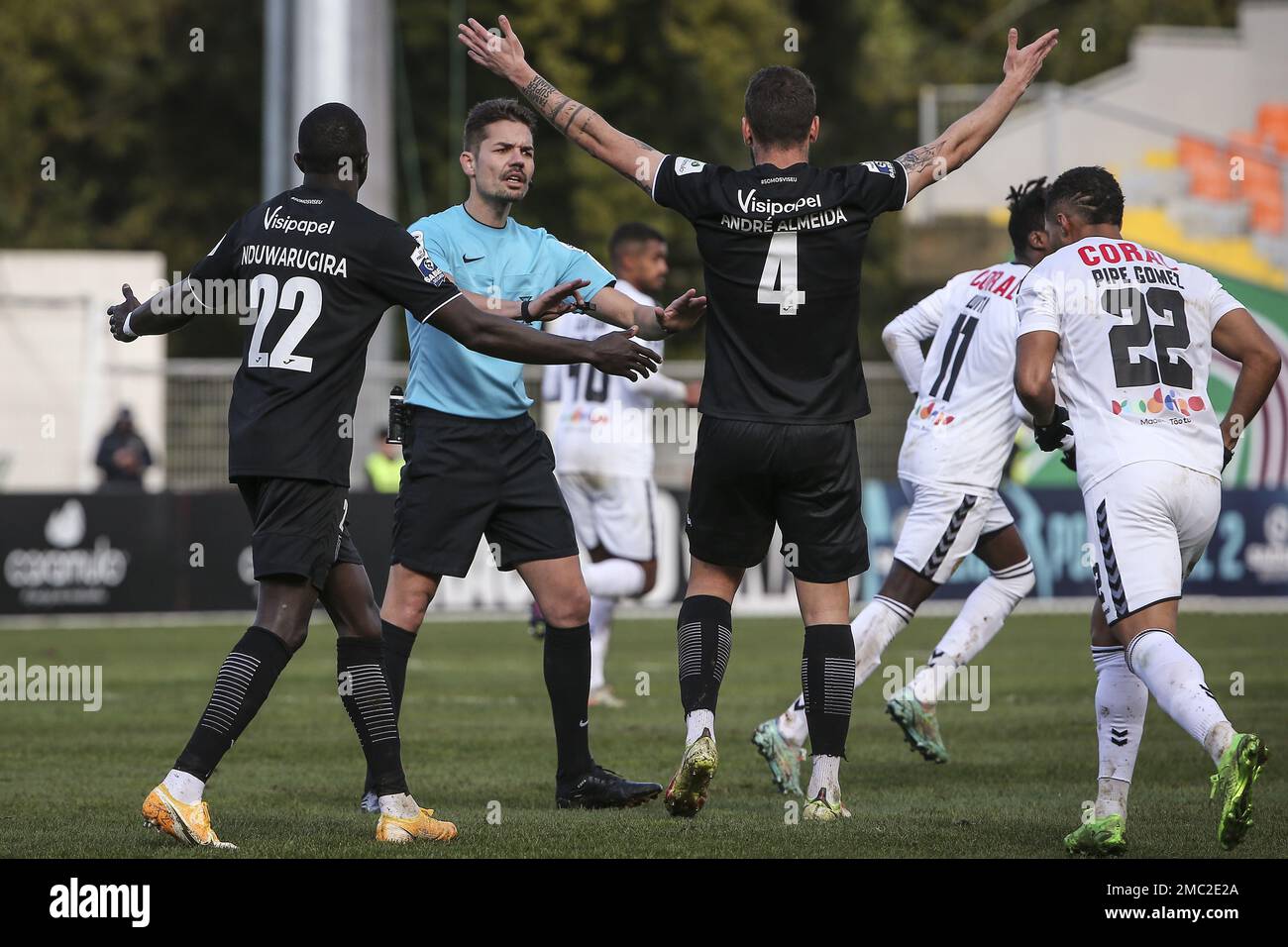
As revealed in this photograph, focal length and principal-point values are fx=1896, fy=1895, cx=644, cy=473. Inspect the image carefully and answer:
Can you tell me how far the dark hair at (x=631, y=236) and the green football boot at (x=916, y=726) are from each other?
381 cm

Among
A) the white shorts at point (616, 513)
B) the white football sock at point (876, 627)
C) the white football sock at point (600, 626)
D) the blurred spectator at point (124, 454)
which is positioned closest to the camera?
the white football sock at point (876, 627)

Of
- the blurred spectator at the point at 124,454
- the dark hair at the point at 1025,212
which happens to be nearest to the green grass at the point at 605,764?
the dark hair at the point at 1025,212

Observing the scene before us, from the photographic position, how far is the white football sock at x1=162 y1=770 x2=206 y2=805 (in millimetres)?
6137

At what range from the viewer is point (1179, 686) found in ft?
19.7

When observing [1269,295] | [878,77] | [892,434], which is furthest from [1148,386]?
[878,77]

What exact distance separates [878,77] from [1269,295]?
21.6m

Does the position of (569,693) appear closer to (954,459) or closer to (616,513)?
(954,459)

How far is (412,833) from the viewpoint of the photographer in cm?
646

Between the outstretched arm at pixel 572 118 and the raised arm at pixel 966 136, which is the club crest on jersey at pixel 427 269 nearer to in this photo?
the outstretched arm at pixel 572 118

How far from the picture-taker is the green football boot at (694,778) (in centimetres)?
647

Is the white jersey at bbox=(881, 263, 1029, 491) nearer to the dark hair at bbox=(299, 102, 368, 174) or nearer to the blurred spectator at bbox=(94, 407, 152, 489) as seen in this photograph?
the dark hair at bbox=(299, 102, 368, 174)

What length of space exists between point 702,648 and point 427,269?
172 centimetres

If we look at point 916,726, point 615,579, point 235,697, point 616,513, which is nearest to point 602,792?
point 235,697

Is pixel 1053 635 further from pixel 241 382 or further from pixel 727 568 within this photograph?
pixel 241 382
